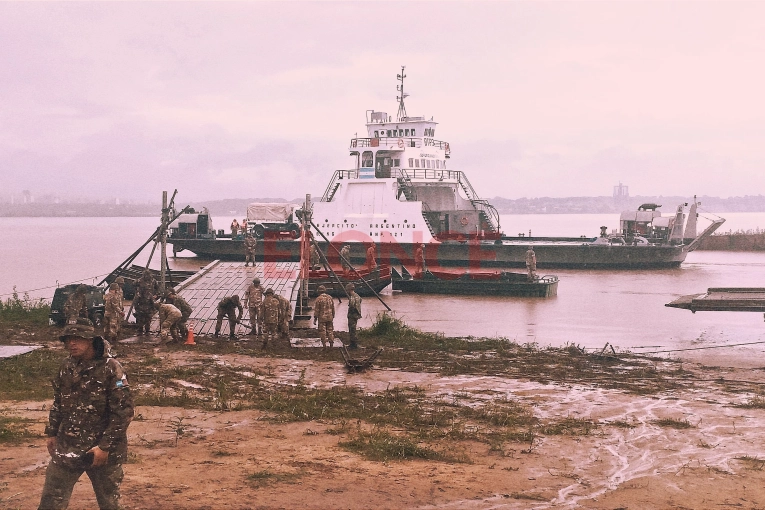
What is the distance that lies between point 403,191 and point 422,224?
2305 millimetres

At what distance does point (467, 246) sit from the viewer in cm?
4169

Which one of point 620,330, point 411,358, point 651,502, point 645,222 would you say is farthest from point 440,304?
point 645,222

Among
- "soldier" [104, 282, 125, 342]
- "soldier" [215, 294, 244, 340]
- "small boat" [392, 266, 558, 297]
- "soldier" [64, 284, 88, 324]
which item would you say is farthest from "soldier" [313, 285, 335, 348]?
"small boat" [392, 266, 558, 297]

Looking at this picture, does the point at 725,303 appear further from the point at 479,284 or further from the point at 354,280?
the point at 354,280

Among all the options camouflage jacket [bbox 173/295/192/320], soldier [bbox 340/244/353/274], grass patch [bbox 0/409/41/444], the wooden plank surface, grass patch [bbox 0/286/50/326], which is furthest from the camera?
soldier [bbox 340/244/353/274]

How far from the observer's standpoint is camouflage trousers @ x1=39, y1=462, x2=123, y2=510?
516cm

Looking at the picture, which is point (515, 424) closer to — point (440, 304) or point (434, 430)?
point (434, 430)

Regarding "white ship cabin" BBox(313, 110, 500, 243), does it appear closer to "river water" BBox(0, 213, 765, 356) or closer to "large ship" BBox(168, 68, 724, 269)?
"large ship" BBox(168, 68, 724, 269)

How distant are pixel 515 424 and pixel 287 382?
150 inches

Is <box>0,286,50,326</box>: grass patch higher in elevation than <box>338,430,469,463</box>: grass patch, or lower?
higher

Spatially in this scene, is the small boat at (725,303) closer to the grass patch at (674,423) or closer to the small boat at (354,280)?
the grass patch at (674,423)

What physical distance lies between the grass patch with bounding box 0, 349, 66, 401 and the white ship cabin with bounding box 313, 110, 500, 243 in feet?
96.5

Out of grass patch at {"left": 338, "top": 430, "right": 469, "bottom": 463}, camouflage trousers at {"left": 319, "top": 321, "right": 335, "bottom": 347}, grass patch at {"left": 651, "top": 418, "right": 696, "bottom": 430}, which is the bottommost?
grass patch at {"left": 651, "top": 418, "right": 696, "bottom": 430}

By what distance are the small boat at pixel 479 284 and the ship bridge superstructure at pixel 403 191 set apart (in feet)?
39.8
